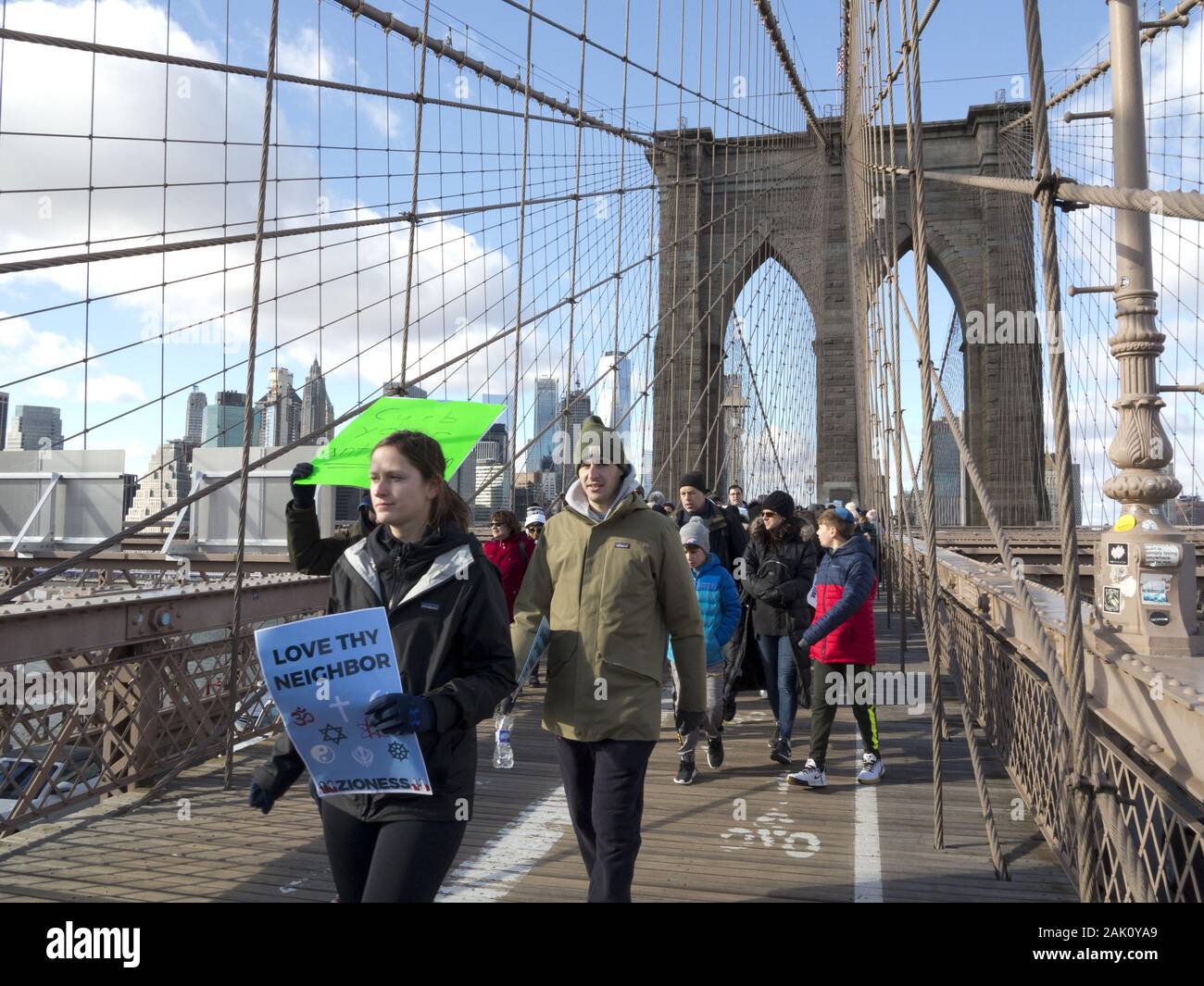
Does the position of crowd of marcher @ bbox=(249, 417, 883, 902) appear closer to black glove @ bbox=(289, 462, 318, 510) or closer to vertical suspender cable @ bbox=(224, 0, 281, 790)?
black glove @ bbox=(289, 462, 318, 510)

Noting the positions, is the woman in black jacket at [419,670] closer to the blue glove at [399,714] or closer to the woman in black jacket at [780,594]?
the blue glove at [399,714]

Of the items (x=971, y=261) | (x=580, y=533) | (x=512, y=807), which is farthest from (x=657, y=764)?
(x=971, y=261)

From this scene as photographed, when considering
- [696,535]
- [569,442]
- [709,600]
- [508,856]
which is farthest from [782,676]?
[569,442]

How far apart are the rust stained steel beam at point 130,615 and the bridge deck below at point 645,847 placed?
0.60 metres

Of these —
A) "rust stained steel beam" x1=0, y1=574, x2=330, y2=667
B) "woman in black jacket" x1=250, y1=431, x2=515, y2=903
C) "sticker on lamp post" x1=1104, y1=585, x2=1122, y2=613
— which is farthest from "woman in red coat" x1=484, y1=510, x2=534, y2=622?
"woman in black jacket" x1=250, y1=431, x2=515, y2=903

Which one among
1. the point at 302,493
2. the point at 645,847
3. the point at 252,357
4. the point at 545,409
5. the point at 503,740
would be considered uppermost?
the point at 545,409

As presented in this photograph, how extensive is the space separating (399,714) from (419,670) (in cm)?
15

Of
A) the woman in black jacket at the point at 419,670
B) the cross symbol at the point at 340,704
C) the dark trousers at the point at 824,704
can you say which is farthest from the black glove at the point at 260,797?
the dark trousers at the point at 824,704

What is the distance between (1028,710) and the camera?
3.23m

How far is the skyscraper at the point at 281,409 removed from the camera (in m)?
7.17

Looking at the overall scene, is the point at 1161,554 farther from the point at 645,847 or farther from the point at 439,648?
the point at 439,648

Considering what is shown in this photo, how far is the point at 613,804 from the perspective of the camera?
6.89 feet
